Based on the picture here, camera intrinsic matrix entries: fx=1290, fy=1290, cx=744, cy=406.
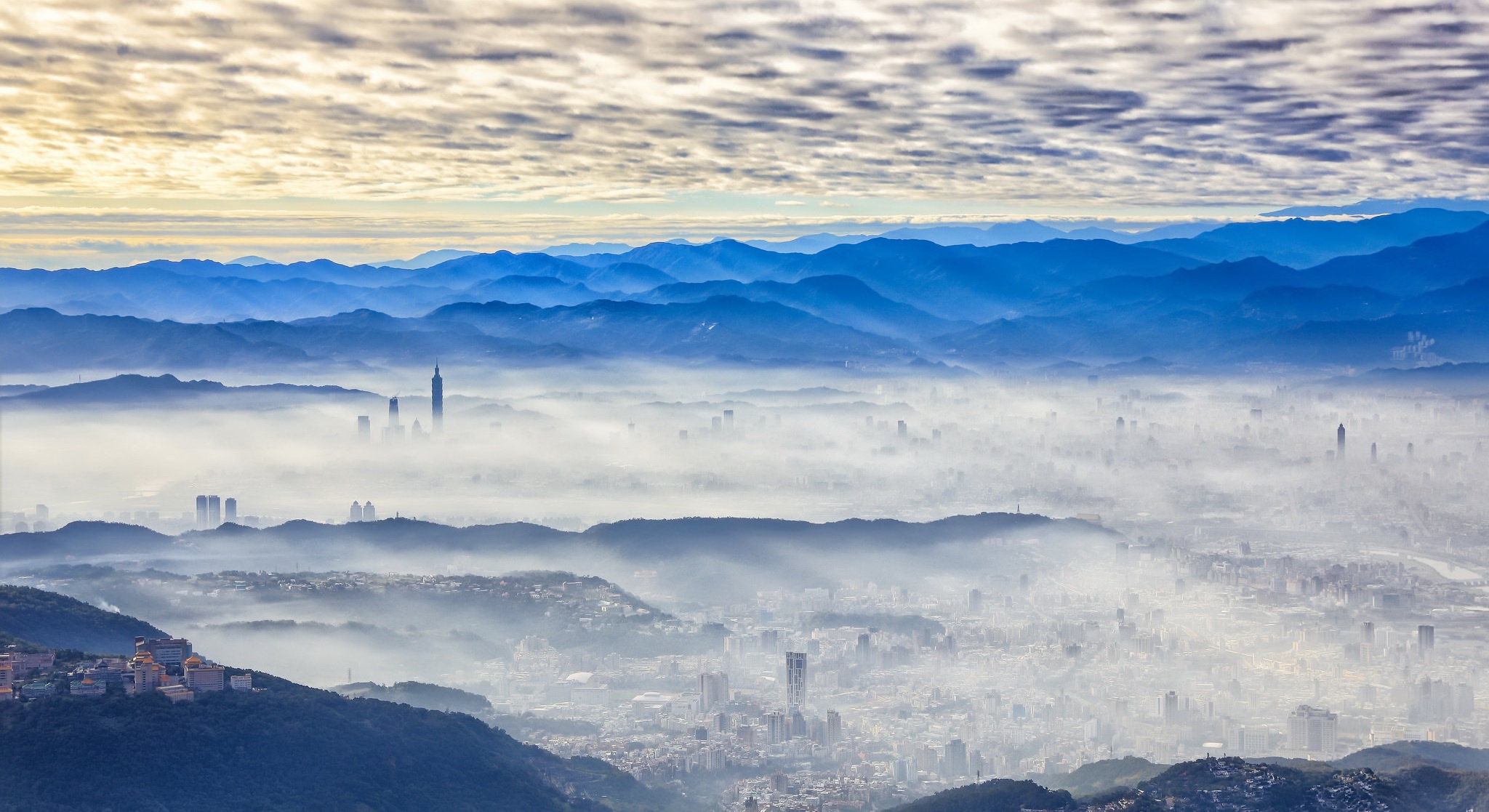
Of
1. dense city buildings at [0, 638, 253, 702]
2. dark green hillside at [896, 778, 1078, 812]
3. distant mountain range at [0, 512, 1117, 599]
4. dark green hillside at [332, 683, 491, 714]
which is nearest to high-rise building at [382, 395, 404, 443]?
distant mountain range at [0, 512, 1117, 599]

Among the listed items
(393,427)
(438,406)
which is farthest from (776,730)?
(438,406)

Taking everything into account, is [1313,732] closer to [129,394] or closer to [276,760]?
[276,760]

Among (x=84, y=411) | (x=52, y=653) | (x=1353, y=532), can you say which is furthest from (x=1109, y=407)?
(x=52, y=653)

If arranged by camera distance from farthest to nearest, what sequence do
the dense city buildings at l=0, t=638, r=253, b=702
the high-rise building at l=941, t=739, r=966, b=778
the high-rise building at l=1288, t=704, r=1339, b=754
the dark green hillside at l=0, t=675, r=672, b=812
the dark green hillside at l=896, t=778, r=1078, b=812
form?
the high-rise building at l=1288, t=704, r=1339, b=754 < the high-rise building at l=941, t=739, r=966, b=778 < the dense city buildings at l=0, t=638, r=253, b=702 < the dark green hillside at l=896, t=778, r=1078, b=812 < the dark green hillside at l=0, t=675, r=672, b=812

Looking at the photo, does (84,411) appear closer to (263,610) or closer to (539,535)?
(539,535)

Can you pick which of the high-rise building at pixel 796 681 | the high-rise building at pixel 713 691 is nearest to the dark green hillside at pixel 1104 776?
the high-rise building at pixel 796 681

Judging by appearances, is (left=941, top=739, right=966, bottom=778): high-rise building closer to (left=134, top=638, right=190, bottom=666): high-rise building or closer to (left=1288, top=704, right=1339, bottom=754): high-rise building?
(left=1288, top=704, right=1339, bottom=754): high-rise building

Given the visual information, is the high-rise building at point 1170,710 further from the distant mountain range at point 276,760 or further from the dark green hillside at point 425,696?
the dark green hillside at point 425,696
